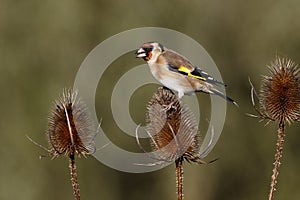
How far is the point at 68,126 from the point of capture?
5199 mm

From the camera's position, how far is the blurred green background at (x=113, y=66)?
47.1 ft

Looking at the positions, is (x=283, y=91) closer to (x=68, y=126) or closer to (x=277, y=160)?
(x=277, y=160)

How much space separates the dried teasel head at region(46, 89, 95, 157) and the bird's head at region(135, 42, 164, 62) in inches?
23.8

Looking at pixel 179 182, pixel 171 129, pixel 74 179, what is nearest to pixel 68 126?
pixel 74 179

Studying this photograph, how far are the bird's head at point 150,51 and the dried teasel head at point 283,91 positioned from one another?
0.94 metres

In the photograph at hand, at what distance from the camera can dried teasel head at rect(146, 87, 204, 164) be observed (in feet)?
16.3

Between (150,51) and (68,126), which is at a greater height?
(150,51)

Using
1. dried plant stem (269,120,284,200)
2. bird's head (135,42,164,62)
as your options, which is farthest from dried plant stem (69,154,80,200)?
dried plant stem (269,120,284,200)

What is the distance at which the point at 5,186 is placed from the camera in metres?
14.8

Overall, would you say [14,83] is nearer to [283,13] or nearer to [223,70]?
[223,70]

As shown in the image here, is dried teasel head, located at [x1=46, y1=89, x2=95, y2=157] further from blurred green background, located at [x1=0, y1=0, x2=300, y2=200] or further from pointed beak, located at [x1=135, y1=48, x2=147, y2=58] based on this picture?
blurred green background, located at [x1=0, y1=0, x2=300, y2=200]

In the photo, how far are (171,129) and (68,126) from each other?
0.83m

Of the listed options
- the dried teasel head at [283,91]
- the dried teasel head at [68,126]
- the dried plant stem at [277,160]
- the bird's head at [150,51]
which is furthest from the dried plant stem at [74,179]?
the dried teasel head at [283,91]

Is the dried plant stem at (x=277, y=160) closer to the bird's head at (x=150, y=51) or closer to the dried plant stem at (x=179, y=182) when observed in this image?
the dried plant stem at (x=179, y=182)
